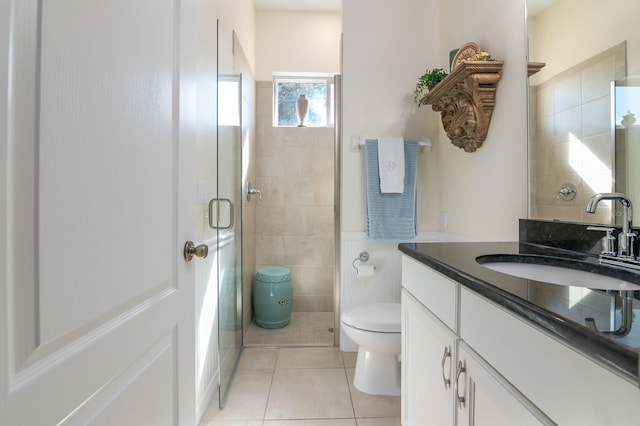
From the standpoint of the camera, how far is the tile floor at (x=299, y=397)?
1.57 m

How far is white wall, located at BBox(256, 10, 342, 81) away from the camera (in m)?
3.07

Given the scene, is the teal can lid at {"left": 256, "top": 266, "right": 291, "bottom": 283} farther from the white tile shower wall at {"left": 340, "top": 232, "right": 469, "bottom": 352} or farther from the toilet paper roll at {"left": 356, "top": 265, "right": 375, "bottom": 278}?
the toilet paper roll at {"left": 356, "top": 265, "right": 375, "bottom": 278}

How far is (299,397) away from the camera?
1759mm

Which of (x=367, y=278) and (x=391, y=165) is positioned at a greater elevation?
(x=391, y=165)

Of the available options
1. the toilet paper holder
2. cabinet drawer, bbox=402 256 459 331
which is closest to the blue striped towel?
the toilet paper holder

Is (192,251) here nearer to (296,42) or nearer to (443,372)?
(443,372)

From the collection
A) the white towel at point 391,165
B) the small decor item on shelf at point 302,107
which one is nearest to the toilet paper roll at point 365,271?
the white towel at point 391,165

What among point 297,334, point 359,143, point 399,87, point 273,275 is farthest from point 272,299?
point 399,87

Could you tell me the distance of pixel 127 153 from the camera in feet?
1.99

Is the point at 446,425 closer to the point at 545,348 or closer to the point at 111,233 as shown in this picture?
the point at 545,348

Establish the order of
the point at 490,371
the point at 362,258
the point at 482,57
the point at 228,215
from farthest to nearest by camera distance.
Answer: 1. the point at 362,258
2. the point at 228,215
3. the point at 482,57
4. the point at 490,371

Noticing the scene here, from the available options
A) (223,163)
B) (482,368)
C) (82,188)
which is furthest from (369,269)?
(82,188)

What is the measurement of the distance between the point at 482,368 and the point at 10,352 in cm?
88

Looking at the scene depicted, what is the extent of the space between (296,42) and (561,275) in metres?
2.95
